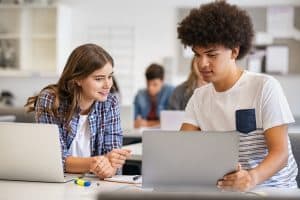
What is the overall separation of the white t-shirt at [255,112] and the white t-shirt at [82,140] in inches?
20.9

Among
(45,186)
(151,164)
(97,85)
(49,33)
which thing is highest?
(49,33)

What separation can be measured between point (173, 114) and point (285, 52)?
108 inches

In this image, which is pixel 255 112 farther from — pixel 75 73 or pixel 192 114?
pixel 75 73

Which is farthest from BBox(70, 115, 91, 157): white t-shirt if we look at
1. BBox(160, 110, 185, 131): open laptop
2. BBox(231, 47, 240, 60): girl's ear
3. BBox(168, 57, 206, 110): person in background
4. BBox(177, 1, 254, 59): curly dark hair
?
BBox(168, 57, 206, 110): person in background

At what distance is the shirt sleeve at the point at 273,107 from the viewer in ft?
5.68

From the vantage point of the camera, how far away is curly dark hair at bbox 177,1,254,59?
1.81 metres

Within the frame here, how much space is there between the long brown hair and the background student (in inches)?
15.8

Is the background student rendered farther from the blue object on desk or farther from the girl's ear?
the blue object on desk

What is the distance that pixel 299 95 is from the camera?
554 centimetres

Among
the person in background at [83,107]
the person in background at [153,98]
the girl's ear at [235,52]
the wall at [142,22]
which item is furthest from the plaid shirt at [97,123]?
the wall at [142,22]

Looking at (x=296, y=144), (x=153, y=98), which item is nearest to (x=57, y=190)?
(x=296, y=144)

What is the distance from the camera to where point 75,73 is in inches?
85.5

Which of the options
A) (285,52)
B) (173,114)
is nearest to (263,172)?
(173,114)

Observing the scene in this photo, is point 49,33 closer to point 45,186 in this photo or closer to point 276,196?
point 45,186
